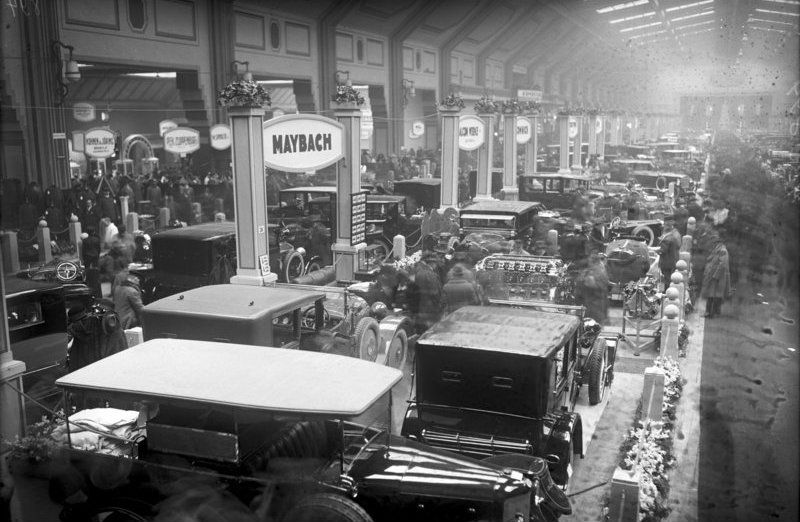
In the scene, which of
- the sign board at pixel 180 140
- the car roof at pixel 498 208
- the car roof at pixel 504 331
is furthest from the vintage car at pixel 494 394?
the sign board at pixel 180 140

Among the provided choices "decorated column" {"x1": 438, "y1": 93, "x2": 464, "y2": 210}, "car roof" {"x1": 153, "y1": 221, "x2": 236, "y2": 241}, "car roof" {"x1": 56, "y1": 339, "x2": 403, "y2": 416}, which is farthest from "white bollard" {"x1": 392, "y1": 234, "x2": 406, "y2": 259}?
"car roof" {"x1": 56, "y1": 339, "x2": 403, "y2": 416}

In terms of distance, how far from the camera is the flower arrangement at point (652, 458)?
19.4 feet

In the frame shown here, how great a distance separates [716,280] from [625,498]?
814 cm

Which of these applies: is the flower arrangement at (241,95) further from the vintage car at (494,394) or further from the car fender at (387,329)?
the vintage car at (494,394)

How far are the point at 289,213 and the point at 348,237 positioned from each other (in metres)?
4.05

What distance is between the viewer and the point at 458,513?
4527 mm

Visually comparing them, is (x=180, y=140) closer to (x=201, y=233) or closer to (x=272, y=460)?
(x=201, y=233)

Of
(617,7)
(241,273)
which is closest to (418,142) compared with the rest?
(617,7)

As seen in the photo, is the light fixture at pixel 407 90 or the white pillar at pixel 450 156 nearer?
the white pillar at pixel 450 156

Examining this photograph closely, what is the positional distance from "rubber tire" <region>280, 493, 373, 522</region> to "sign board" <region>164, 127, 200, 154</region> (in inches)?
742

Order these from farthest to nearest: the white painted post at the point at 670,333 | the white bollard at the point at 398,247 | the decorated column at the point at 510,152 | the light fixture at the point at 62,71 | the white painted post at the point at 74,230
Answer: the decorated column at the point at 510,152 < the white painted post at the point at 74,230 < the light fixture at the point at 62,71 < the white bollard at the point at 398,247 < the white painted post at the point at 670,333

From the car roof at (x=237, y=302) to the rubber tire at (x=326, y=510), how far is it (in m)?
3.07

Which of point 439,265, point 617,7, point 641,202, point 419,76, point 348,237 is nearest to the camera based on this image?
point 439,265

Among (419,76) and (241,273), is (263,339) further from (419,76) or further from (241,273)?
(419,76)
